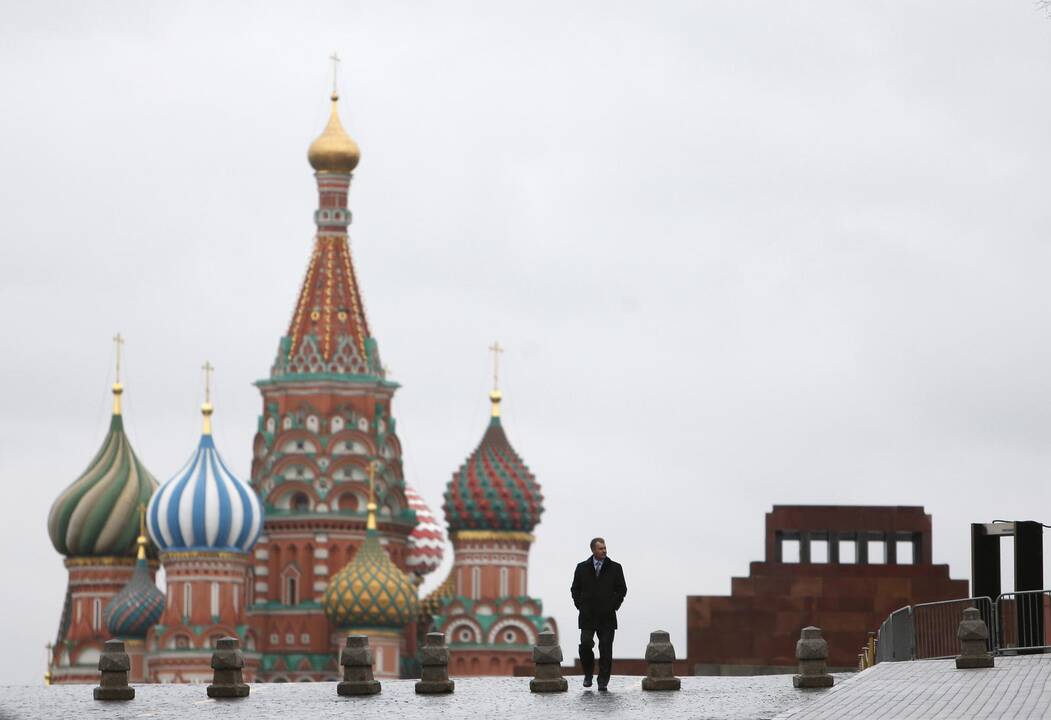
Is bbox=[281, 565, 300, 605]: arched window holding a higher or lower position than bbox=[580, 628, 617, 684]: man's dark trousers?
higher

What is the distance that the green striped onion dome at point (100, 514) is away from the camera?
400 ft

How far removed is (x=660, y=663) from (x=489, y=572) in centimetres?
8940

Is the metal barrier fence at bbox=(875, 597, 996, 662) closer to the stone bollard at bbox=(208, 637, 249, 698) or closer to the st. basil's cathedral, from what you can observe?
the stone bollard at bbox=(208, 637, 249, 698)

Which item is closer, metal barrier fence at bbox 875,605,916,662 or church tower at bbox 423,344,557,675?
metal barrier fence at bbox 875,605,916,662

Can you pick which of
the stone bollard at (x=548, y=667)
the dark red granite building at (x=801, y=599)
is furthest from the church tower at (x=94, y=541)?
the stone bollard at (x=548, y=667)

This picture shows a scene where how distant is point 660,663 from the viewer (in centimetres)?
3200

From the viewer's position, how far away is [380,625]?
114750 mm

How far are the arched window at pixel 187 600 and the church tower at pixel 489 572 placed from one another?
1066 centimetres

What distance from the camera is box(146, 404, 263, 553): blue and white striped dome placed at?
374 feet

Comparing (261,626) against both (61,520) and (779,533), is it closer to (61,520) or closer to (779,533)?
(61,520)

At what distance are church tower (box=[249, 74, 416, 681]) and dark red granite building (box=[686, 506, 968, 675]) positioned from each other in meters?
50.4

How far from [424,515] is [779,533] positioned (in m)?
61.7

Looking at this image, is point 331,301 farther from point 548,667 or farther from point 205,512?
point 548,667

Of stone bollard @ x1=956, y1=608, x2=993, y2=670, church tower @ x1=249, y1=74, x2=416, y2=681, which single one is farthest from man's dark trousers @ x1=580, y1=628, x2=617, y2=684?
church tower @ x1=249, y1=74, x2=416, y2=681
